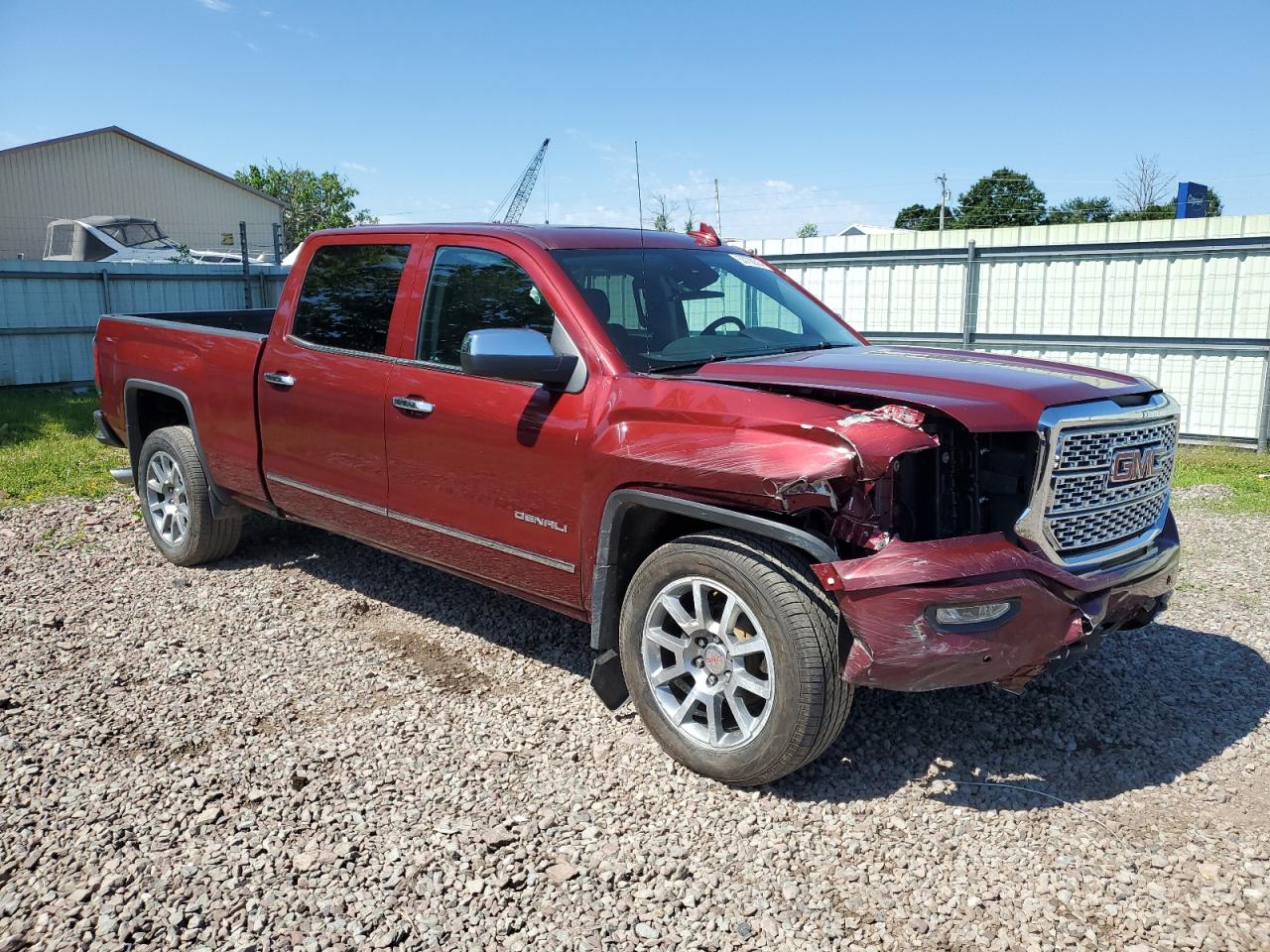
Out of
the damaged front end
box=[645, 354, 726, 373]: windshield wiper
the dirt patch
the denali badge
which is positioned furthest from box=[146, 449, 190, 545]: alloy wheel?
the damaged front end

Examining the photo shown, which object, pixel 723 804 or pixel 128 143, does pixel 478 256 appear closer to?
pixel 723 804

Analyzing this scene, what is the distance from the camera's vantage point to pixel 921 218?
70.5m

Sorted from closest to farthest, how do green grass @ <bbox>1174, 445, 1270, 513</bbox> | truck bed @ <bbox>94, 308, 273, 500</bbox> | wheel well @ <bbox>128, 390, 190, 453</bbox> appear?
1. truck bed @ <bbox>94, 308, 273, 500</bbox>
2. wheel well @ <bbox>128, 390, 190, 453</bbox>
3. green grass @ <bbox>1174, 445, 1270, 513</bbox>

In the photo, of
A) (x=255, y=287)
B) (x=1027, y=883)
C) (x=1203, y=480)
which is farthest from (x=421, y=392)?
(x=255, y=287)

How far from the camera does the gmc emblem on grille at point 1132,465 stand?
340 cm

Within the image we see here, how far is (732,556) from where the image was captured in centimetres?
329

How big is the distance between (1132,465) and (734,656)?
155cm

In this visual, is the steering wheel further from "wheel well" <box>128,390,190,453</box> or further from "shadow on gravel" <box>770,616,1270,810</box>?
"wheel well" <box>128,390,190,453</box>

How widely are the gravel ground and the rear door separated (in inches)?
29.1

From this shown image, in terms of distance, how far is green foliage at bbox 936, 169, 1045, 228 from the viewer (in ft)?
219

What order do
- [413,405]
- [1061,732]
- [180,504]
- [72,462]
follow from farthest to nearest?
[72,462]
[180,504]
[413,405]
[1061,732]

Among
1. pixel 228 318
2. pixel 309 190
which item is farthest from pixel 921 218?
pixel 228 318

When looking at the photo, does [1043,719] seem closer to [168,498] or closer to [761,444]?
[761,444]

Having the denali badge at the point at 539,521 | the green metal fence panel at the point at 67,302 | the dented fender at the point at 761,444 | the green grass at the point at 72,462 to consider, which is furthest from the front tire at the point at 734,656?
the green metal fence panel at the point at 67,302
